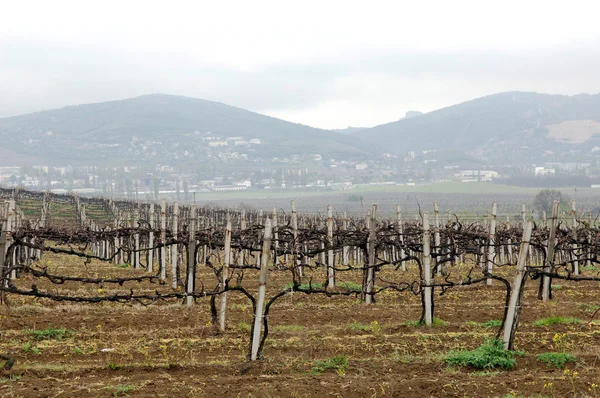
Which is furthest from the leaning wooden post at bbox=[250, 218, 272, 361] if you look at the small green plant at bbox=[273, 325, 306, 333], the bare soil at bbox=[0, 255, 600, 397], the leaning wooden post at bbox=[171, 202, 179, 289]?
the leaning wooden post at bbox=[171, 202, 179, 289]

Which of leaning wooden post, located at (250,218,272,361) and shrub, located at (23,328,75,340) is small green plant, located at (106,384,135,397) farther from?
shrub, located at (23,328,75,340)

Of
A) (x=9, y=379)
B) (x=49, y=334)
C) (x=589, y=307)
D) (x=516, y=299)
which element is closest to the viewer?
(x=9, y=379)

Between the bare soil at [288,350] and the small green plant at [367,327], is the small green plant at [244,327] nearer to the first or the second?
the bare soil at [288,350]

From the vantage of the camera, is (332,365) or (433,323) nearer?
(332,365)

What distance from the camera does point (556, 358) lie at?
1009 centimetres

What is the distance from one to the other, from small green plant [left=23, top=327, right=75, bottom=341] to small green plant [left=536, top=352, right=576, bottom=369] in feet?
26.9

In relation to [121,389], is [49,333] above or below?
below

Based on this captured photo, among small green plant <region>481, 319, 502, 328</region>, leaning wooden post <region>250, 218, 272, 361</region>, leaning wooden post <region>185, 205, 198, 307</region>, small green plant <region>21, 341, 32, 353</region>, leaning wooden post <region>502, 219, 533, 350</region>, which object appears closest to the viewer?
leaning wooden post <region>250, 218, 272, 361</region>

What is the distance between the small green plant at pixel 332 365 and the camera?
972cm

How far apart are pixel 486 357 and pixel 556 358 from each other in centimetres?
103

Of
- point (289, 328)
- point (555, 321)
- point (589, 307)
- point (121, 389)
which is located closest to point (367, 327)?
point (289, 328)

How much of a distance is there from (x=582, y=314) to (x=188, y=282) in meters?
9.11

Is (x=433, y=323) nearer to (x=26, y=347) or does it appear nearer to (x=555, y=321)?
(x=555, y=321)

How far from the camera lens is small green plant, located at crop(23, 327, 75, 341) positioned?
12336mm
